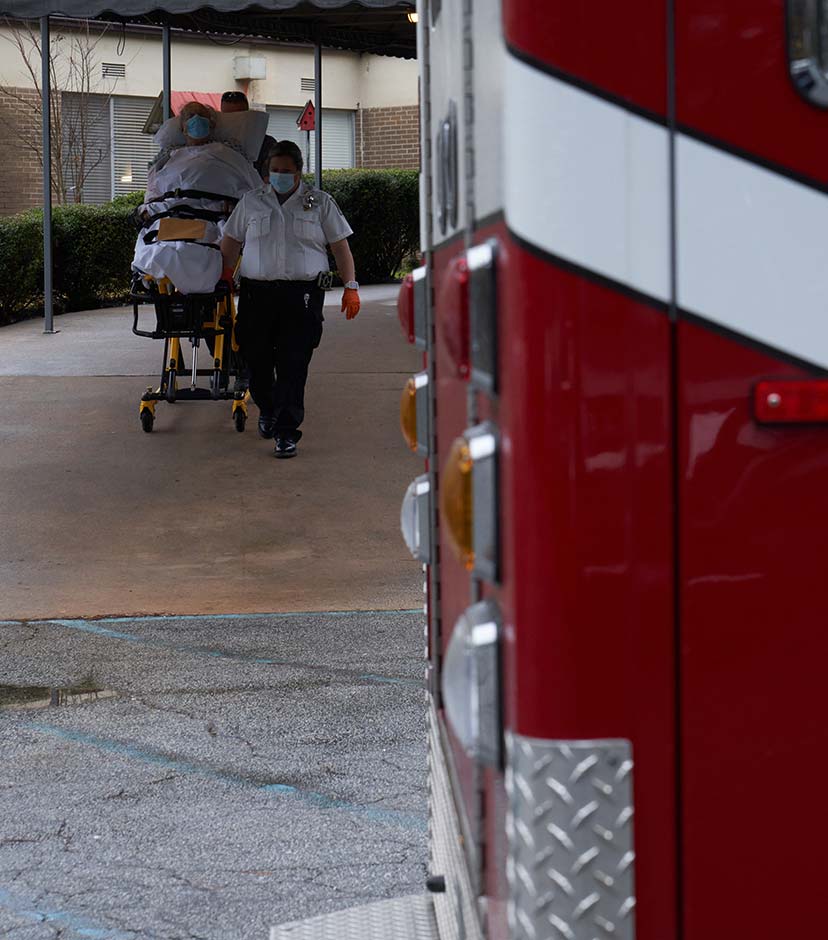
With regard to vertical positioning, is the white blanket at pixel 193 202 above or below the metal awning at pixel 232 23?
below

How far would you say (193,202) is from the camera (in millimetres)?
9344

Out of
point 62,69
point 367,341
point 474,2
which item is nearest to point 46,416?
point 367,341

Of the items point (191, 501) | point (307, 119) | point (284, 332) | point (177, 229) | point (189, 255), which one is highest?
point (307, 119)

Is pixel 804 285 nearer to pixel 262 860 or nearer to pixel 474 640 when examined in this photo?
pixel 474 640

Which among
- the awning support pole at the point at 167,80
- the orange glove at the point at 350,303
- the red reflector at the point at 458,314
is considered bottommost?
the red reflector at the point at 458,314

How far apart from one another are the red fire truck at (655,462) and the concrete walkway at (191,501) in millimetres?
4544

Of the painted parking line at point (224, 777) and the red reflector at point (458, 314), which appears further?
the painted parking line at point (224, 777)

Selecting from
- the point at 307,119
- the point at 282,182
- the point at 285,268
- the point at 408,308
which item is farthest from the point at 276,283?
the point at 307,119

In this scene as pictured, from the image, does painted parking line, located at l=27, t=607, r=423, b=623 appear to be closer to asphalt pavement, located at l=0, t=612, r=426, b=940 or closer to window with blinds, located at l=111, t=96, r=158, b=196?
asphalt pavement, located at l=0, t=612, r=426, b=940

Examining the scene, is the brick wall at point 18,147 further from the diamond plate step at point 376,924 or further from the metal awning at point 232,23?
the diamond plate step at point 376,924

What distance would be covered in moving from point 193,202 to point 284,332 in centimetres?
104

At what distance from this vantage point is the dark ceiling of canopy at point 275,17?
28.6ft

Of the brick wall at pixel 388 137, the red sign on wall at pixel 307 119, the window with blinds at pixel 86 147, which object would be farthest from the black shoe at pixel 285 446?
the brick wall at pixel 388 137

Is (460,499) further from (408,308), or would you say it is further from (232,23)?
(232,23)
